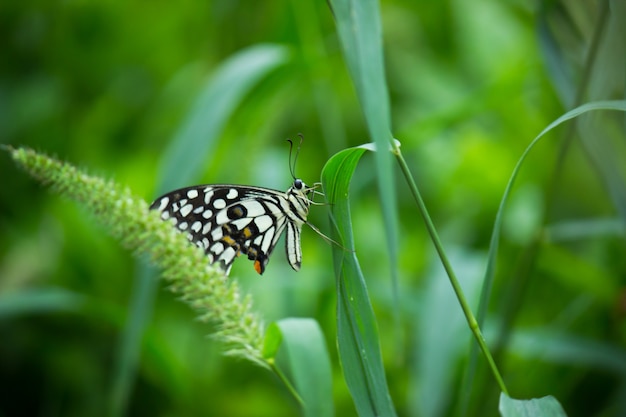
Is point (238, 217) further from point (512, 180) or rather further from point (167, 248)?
point (512, 180)

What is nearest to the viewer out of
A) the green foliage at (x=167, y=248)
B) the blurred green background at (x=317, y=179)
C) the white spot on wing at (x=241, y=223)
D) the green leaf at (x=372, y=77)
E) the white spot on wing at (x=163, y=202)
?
the green leaf at (x=372, y=77)

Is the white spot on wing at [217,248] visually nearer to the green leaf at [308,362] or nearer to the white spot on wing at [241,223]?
the white spot on wing at [241,223]

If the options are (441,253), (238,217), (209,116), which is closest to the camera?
(441,253)

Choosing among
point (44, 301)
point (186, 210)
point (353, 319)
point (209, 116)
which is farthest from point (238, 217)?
point (44, 301)

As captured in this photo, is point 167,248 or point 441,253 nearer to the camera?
point 441,253

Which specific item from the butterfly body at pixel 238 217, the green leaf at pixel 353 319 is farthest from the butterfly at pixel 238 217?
the green leaf at pixel 353 319

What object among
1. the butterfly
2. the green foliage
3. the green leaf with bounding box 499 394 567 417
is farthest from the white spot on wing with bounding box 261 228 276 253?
the green leaf with bounding box 499 394 567 417
